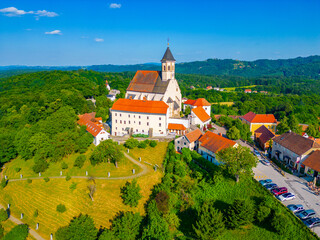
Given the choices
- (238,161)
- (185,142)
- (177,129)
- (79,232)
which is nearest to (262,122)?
(177,129)

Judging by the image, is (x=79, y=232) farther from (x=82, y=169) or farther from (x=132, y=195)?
(x=82, y=169)

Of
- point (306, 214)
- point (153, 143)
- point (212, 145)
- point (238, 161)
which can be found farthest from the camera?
point (153, 143)

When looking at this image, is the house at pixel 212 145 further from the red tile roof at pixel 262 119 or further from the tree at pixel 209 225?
the red tile roof at pixel 262 119

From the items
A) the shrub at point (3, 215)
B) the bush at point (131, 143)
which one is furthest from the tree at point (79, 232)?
the bush at point (131, 143)

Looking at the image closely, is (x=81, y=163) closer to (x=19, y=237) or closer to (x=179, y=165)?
(x=19, y=237)

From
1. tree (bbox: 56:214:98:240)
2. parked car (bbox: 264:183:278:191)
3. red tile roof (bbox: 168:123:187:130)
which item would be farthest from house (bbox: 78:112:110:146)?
parked car (bbox: 264:183:278:191)

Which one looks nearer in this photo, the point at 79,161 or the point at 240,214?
the point at 240,214

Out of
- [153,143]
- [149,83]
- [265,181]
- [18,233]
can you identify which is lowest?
[18,233]
